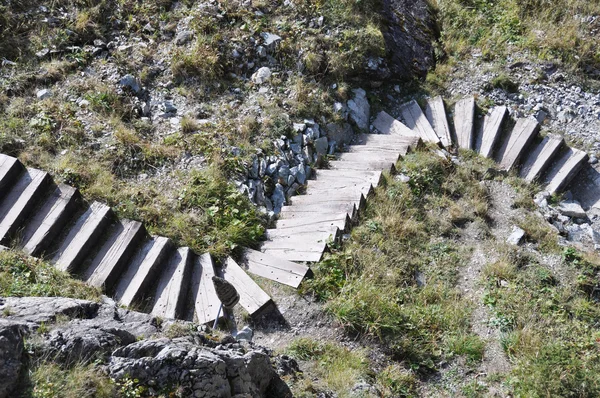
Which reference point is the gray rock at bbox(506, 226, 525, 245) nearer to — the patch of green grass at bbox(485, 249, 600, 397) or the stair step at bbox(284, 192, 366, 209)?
the patch of green grass at bbox(485, 249, 600, 397)

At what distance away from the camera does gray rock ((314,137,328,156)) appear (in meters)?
8.61

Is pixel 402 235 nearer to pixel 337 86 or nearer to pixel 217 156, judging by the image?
pixel 217 156

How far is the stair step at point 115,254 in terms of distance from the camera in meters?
6.19

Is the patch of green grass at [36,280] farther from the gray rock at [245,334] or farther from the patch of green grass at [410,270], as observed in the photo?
the patch of green grass at [410,270]

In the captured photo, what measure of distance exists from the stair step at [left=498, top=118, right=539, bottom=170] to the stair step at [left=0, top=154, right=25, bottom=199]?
6.84 m

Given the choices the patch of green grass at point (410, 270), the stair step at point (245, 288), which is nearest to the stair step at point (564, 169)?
the patch of green grass at point (410, 270)

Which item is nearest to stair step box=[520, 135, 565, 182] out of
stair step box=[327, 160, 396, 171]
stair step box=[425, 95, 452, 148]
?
stair step box=[425, 95, 452, 148]

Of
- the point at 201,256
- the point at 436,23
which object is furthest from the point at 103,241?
the point at 436,23

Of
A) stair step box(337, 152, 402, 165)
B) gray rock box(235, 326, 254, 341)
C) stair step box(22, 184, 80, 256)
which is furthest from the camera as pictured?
stair step box(337, 152, 402, 165)

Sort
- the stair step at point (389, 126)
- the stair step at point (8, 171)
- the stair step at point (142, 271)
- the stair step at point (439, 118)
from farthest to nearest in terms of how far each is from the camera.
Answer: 1. the stair step at point (389, 126)
2. the stair step at point (439, 118)
3. the stair step at point (8, 171)
4. the stair step at point (142, 271)

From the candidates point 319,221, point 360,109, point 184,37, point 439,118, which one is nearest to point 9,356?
point 319,221

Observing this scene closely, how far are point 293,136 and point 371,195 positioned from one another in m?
1.73

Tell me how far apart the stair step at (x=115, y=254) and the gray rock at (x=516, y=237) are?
464 centimetres

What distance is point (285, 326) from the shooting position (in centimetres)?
601
